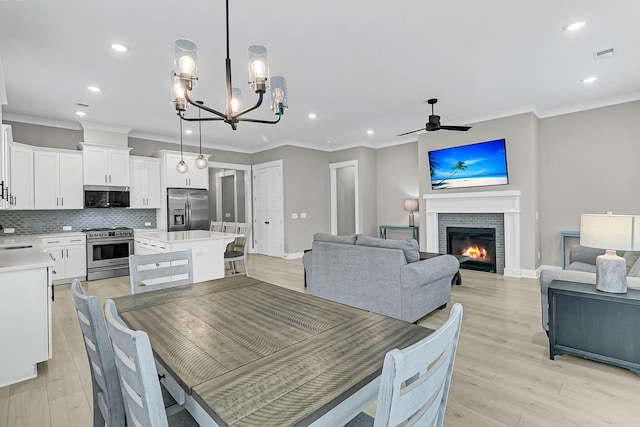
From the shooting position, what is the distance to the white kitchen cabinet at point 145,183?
20.1 ft

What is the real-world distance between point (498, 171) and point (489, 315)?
292 centimetres

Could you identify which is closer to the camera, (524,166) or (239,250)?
(524,166)

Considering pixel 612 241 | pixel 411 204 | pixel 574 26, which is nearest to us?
pixel 612 241

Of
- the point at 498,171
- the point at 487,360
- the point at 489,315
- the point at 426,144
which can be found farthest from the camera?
the point at 426,144

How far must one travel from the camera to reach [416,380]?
2.72ft

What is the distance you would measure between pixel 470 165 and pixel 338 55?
3579 millimetres

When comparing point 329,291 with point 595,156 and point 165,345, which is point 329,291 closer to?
point 165,345

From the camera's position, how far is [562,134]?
5.34 m

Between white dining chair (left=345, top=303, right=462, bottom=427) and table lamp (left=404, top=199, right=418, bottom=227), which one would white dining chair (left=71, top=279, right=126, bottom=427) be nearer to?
white dining chair (left=345, top=303, right=462, bottom=427)

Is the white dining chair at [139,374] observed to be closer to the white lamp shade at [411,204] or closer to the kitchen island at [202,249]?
the kitchen island at [202,249]

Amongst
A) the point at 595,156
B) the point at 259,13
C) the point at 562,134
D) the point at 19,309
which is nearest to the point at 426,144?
the point at 562,134

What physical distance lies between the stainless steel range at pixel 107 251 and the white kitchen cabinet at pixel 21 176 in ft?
3.12

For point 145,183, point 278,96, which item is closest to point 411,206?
point 278,96

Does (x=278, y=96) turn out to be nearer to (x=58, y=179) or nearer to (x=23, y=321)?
(x=23, y=321)
